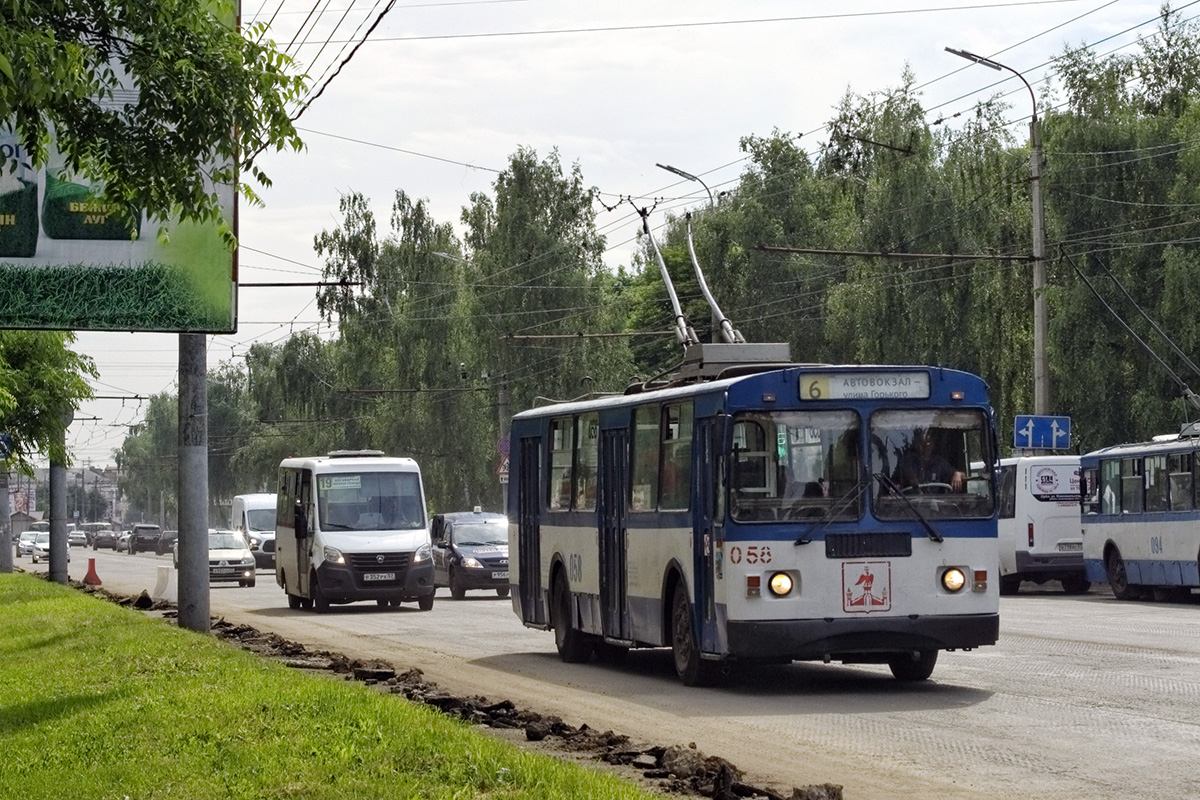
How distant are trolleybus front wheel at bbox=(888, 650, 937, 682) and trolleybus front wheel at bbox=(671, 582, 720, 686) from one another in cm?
157

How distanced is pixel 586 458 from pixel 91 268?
519 centimetres

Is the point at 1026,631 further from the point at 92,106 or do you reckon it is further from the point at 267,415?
the point at 267,415

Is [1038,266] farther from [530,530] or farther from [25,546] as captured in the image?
[25,546]

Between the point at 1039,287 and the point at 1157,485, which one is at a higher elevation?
the point at 1039,287

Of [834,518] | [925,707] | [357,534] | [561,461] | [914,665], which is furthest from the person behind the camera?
[357,534]

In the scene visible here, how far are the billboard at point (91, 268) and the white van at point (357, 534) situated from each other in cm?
1405

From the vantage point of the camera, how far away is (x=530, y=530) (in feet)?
69.1

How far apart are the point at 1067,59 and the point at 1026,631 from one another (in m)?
23.5

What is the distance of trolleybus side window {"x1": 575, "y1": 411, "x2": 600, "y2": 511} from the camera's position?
61.5ft

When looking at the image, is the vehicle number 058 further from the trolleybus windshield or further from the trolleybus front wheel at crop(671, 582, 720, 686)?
the trolleybus front wheel at crop(671, 582, 720, 686)

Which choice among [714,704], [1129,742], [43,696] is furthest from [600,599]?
[1129,742]

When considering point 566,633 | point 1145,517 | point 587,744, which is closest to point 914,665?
point 566,633

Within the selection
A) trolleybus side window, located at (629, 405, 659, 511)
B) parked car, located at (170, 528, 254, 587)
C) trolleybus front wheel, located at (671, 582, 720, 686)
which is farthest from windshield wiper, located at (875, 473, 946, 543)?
parked car, located at (170, 528, 254, 587)

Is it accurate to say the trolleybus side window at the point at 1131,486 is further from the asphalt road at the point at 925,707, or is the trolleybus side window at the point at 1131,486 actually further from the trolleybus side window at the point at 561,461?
the trolleybus side window at the point at 561,461
